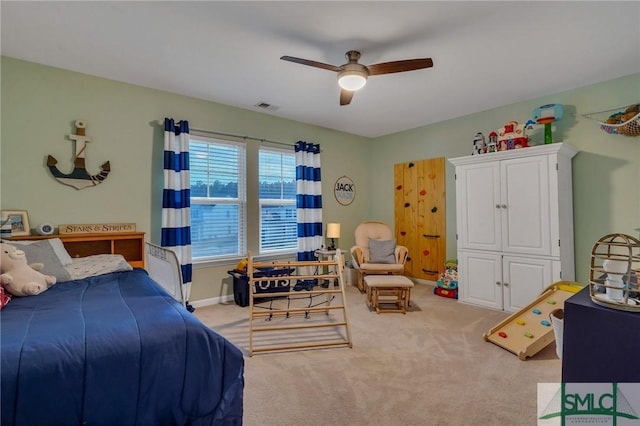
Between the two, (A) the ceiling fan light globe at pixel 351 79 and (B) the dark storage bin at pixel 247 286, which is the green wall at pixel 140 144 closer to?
(B) the dark storage bin at pixel 247 286

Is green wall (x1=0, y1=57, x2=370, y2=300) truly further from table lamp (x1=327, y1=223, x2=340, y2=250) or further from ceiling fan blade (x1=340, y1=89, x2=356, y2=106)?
ceiling fan blade (x1=340, y1=89, x2=356, y2=106)

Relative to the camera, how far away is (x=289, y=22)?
7.36 ft

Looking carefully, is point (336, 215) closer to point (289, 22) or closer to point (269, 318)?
point (269, 318)

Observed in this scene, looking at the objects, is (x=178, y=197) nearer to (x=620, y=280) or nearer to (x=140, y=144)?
(x=140, y=144)

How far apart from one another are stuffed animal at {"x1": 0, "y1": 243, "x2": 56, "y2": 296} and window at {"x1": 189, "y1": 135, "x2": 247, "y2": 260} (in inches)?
71.5

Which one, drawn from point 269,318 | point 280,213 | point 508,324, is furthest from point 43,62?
point 508,324

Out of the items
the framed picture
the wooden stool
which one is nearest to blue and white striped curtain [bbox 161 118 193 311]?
the framed picture

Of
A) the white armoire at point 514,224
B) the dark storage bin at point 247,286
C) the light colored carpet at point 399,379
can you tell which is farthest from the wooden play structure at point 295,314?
the white armoire at point 514,224

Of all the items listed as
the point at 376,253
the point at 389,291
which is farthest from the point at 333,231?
the point at 389,291

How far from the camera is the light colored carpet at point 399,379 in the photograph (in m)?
1.73

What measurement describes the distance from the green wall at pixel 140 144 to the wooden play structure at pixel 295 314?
75 cm

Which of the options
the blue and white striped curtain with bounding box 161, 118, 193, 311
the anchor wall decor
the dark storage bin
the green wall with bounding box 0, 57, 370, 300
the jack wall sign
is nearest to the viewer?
the green wall with bounding box 0, 57, 370, 300

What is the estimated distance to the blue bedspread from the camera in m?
1.04

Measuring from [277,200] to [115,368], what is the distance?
346 cm
